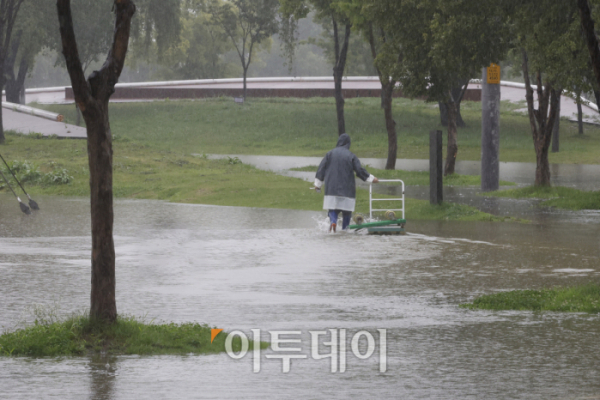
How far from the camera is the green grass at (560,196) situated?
1983 centimetres

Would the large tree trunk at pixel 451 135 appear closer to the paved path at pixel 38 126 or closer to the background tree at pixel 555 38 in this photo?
the background tree at pixel 555 38

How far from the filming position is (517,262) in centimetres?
1185

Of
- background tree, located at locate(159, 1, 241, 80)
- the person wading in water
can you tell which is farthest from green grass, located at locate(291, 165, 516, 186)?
background tree, located at locate(159, 1, 241, 80)

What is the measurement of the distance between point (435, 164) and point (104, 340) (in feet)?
39.6

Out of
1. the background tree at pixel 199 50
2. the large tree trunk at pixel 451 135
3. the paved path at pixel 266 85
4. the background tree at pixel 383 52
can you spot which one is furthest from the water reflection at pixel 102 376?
the background tree at pixel 199 50

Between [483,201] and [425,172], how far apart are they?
8935 millimetres

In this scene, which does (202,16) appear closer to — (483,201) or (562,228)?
(483,201)

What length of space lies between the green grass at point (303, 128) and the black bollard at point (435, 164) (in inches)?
799

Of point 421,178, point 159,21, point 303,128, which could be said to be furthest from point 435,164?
point 159,21

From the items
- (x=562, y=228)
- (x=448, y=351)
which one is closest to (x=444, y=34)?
(x=562, y=228)

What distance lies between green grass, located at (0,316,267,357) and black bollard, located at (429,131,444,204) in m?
11.3

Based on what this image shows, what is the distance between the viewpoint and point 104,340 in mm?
7070

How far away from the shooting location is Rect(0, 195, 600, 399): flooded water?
5996mm

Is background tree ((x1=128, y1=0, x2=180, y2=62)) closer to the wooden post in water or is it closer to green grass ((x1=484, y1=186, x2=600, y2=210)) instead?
A: the wooden post in water
